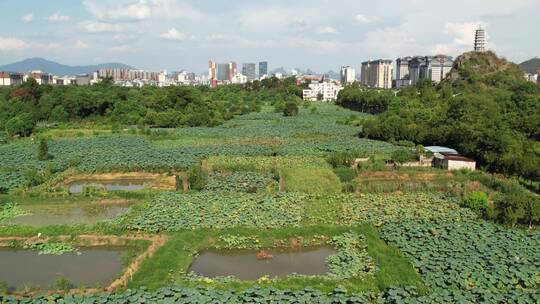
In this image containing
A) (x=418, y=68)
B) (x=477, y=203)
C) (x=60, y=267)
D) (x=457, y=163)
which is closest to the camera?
(x=60, y=267)

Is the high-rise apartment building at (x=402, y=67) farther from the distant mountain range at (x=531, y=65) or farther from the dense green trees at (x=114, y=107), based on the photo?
the dense green trees at (x=114, y=107)

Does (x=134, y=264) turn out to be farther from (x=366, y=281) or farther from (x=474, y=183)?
(x=474, y=183)

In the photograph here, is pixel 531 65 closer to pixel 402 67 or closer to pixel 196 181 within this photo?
pixel 402 67

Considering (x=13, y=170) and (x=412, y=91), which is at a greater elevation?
(x=412, y=91)

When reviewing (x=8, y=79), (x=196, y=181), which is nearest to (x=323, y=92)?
(x=8, y=79)

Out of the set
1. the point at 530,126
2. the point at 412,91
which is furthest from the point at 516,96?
the point at 412,91
